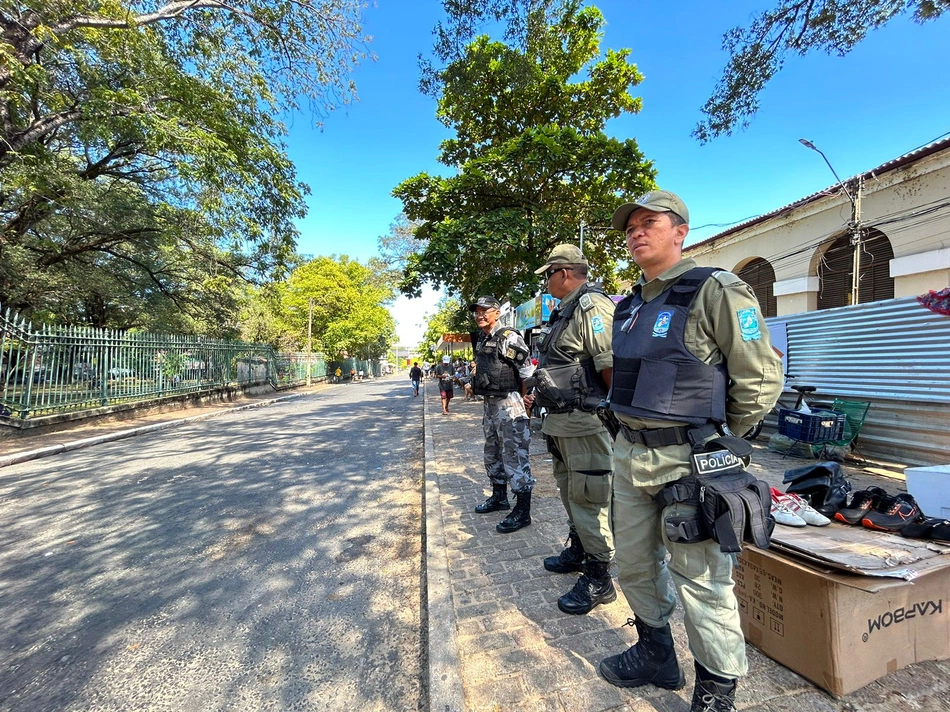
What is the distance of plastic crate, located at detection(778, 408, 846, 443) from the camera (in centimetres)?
511

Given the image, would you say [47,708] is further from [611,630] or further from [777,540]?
[777,540]

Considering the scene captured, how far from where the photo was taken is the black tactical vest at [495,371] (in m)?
3.53

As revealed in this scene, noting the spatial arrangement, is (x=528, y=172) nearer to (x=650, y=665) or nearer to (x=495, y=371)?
(x=495, y=371)

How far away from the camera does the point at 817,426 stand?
5.14 metres

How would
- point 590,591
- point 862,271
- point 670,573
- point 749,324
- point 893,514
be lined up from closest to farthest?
1. point 749,324
2. point 670,573
3. point 893,514
4. point 590,591
5. point 862,271

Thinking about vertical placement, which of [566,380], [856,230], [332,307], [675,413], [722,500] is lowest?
[722,500]

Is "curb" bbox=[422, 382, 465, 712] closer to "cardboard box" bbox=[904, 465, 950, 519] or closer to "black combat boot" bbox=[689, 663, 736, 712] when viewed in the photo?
"black combat boot" bbox=[689, 663, 736, 712]

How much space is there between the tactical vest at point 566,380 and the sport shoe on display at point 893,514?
4.41ft

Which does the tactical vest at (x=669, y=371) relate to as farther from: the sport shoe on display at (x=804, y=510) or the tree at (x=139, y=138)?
the tree at (x=139, y=138)

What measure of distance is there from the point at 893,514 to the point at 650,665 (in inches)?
54.9

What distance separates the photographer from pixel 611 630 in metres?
2.21

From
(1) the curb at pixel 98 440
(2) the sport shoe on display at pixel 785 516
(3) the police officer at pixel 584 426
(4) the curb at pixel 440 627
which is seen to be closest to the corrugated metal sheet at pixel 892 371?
(2) the sport shoe on display at pixel 785 516

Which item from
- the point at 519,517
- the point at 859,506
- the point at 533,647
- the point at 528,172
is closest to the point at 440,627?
the point at 533,647

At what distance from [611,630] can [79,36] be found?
11.9m
